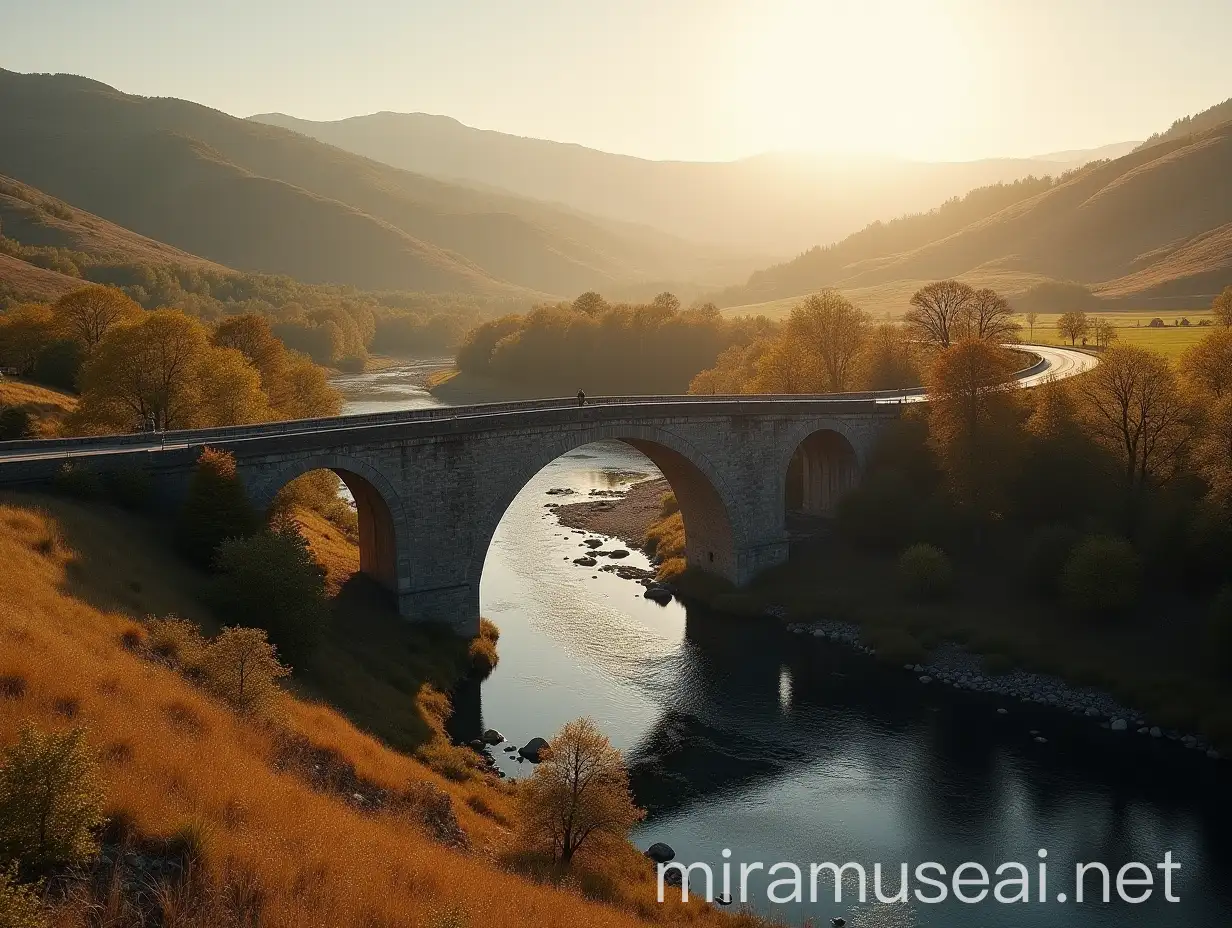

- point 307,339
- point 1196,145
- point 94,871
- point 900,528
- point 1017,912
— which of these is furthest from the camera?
point 1196,145

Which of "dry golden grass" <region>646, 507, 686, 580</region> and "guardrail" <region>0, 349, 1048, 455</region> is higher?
"guardrail" <region>0, 349, 1048, 455</region>

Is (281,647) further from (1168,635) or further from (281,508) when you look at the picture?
(1168,635)

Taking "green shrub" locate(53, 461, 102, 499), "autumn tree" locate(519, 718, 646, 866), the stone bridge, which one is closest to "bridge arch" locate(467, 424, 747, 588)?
the stone bridge

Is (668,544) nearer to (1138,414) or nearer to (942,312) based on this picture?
(1138,414)

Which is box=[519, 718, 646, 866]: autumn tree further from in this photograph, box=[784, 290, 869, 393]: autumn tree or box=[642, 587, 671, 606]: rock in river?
box=[784, 290, 869, 393]: autumn tree

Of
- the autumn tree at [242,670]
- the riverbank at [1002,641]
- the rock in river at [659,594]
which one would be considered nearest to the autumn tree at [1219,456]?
the riverbank at [1002,641]

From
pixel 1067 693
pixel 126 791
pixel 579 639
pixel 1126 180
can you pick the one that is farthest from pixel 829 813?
pixel 1126 180
